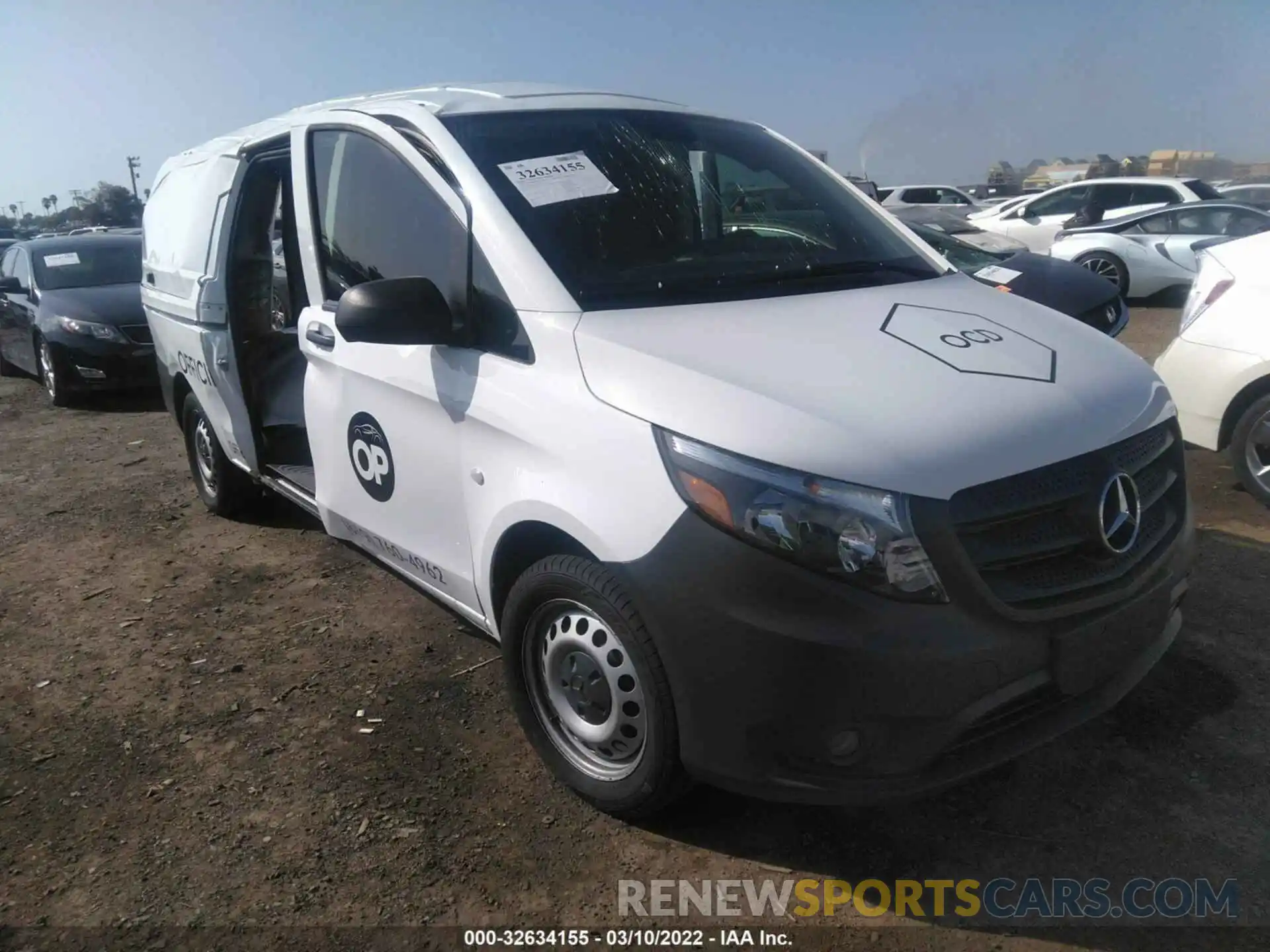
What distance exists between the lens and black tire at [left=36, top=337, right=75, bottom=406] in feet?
29.4

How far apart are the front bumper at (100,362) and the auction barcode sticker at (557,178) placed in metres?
6.91

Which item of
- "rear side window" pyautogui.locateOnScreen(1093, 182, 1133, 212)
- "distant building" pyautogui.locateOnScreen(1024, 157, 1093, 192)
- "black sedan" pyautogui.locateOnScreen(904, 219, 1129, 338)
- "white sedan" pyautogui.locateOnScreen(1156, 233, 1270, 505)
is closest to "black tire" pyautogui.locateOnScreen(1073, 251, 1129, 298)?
"rear side window" pyautogui.locateOnScreen(1093, 182, 1133, 212)

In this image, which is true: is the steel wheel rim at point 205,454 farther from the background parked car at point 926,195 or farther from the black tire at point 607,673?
the background parked car at point 926,195

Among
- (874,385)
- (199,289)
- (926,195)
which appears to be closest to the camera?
(874,385)

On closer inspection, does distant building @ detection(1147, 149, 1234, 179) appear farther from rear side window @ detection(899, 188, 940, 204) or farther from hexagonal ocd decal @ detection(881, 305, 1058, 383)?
hexagonal ocd decal @ detection(881, 305, 1058, 383)

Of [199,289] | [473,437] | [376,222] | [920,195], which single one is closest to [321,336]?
[376,222]

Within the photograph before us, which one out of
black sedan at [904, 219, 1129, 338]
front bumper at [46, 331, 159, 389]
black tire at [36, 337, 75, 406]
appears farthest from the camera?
black tire at [36, 337, 75, 406]

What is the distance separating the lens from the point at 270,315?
4.80 meters

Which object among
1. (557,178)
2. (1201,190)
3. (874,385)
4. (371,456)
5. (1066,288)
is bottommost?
(1201,190)

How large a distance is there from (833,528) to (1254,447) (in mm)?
3776

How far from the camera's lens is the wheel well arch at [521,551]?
2562 millimetres

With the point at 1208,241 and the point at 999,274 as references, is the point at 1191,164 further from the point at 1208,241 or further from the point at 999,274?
the point at 999,274

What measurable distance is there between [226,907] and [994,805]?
2046mm

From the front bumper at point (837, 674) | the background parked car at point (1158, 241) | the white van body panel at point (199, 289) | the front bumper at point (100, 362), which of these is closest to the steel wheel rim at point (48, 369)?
the front bumper at point (100, 362)
